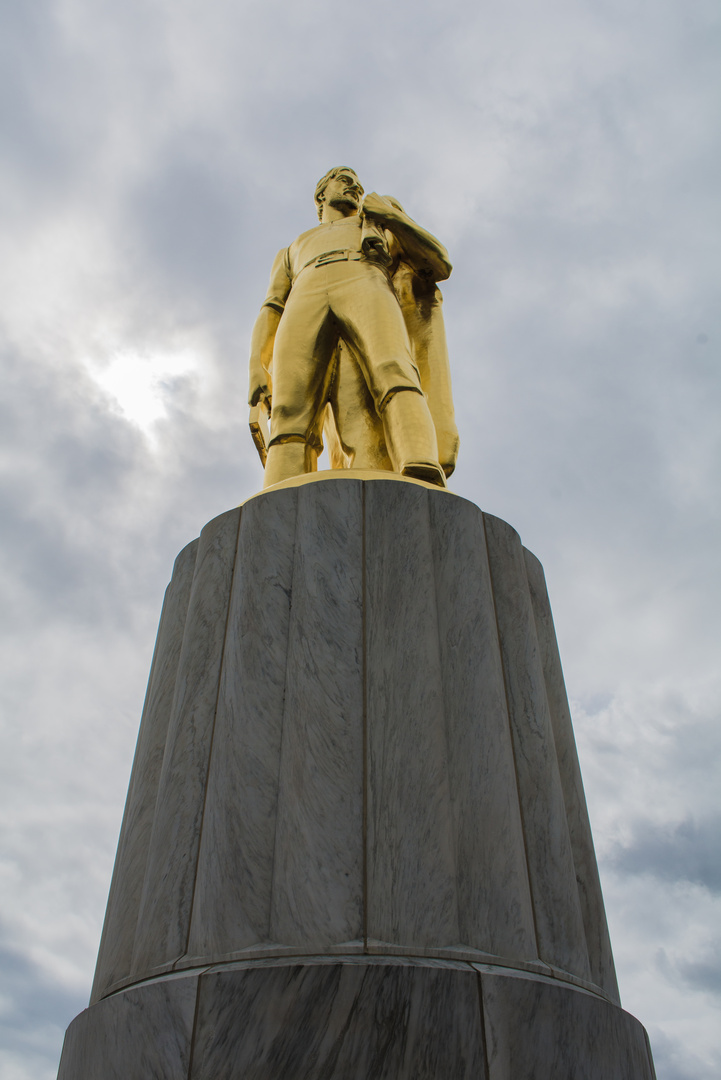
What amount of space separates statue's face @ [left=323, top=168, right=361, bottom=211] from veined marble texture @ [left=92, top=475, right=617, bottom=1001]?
17.1ft

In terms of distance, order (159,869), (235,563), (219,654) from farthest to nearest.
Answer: (235,563)
(219,654)
(159,869)

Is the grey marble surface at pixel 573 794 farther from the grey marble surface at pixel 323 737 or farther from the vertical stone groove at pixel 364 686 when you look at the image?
the grey marble surface at pixel 323 737

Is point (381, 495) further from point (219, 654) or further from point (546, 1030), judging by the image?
point (546, 1030)

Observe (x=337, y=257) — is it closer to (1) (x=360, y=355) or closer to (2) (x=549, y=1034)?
(1) (x=360, y=355)

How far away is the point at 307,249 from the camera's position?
7.95 meters

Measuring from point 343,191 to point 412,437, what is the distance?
4184mm

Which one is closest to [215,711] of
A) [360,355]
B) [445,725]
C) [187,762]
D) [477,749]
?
[187,762]

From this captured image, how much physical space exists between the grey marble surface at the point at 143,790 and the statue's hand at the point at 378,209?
12.1 feet

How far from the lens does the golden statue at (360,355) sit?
6.46 meters

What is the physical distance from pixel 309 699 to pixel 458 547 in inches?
50.6

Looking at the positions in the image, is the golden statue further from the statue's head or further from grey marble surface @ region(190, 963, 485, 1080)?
grey marble surface @ region(190, 963, 485, 1080)

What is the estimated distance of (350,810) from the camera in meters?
3.50

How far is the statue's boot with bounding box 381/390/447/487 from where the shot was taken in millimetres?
5758

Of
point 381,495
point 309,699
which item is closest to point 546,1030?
point 309,699
